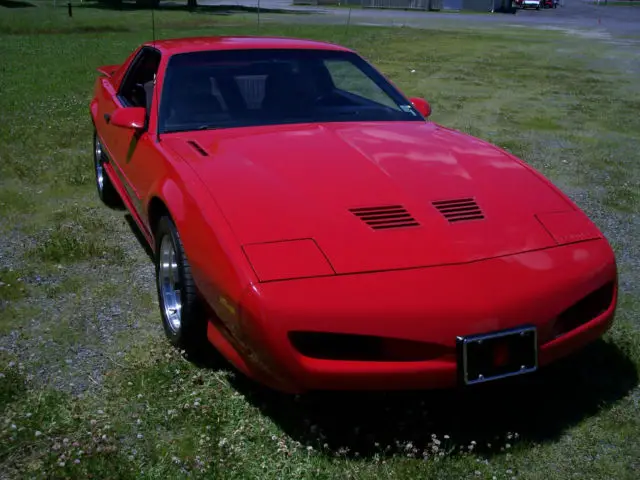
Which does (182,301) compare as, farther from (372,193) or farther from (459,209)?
(459,209)

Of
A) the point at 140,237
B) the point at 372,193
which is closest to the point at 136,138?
the point at 140,237

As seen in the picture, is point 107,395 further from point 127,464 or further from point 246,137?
point 246,137

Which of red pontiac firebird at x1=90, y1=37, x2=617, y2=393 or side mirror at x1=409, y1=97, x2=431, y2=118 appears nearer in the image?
red pontiac firebird at x1=90, y1=37, x2=617, y2=393

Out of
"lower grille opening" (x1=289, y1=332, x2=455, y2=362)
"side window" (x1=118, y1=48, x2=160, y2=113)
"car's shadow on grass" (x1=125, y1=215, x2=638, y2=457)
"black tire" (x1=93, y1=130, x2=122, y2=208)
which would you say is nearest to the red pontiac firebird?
"lower grille opening" (x1=289, y1=332, x2=455, y2=362)

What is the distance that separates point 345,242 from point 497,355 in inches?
27.4

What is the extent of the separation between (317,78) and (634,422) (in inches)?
101

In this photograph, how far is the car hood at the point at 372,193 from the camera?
9.09 ft

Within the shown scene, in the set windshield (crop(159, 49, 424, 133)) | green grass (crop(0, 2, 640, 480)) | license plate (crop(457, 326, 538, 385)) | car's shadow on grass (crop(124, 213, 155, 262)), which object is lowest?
car's shadow on grass (crop(124, 213, 155, 262))

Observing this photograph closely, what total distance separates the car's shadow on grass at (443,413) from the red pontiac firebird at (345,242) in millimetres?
319

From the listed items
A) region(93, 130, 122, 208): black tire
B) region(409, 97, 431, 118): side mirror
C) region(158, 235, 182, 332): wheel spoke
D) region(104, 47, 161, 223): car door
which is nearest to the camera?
region(158, 235, 182, 332): wheel spoke

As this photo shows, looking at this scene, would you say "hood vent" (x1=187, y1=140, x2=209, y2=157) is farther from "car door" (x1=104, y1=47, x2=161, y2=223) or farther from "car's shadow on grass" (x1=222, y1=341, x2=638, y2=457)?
"car's shadow on grass" (x1=222, y1=341, x2=638, y2=457)

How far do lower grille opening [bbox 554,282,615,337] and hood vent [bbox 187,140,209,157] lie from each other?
70.4 inches

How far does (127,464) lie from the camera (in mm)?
2613

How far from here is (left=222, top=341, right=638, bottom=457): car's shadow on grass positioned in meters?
2.79
